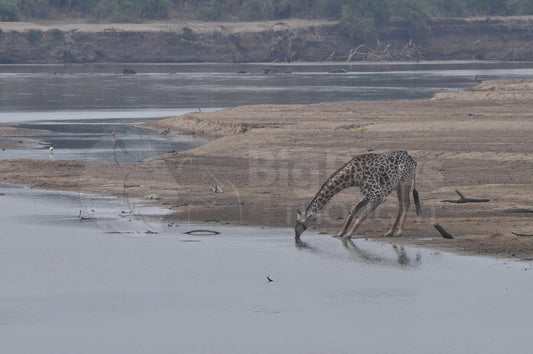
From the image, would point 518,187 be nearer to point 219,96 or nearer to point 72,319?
point 72,319

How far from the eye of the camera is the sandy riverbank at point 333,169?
691 inches

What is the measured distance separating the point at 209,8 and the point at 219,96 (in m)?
63.6

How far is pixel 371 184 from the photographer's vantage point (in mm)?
16266

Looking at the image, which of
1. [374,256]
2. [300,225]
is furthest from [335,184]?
[374,256]

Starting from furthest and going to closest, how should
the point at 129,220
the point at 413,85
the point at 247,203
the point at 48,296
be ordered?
the point at 413,85
the point at 247,203
the point at 129,220
the point at 48,296

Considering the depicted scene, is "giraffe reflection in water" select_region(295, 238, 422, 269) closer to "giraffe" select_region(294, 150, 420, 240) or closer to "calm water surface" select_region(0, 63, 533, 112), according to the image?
"giraffe" select_region(294, 150, 420, 240)

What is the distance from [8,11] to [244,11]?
85.2ft

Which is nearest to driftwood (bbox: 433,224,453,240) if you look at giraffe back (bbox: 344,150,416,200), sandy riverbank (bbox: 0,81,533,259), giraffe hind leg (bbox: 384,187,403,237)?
sandy riverbank (bbox: 0,81,533,259)

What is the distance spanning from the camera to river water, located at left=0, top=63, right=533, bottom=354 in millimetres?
11484

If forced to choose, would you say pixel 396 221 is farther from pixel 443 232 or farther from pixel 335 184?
pixel 335 184

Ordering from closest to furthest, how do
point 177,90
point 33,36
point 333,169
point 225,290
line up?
1. point 225,290
2. point 333,169
3. point 177,90
4. point 33,36

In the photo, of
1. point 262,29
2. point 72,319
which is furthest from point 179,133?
point 262,29

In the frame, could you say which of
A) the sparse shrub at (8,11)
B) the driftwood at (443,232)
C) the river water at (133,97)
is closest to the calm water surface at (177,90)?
the river water at (133,97)

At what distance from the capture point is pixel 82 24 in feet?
370
